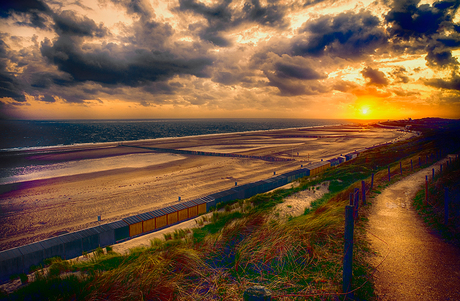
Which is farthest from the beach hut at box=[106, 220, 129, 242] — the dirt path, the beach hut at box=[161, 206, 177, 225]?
the dirt path

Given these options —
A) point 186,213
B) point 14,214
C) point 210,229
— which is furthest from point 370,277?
point 14,214

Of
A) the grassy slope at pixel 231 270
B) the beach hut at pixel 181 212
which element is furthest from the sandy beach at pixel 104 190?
the grassy slope at pixel 231 270

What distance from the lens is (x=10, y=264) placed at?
1054 centimetres

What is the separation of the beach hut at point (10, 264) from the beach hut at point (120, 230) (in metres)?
4.48

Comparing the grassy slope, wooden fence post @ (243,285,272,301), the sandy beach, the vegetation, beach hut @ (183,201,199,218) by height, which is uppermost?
wooden fence post @ (243,285,272,301)

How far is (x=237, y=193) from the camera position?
68.6 ft

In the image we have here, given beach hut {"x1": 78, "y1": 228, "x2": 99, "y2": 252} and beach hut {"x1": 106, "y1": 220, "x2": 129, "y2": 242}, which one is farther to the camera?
beach hut {"x1": 106, "y1": 220, "x2": 129, "y2": 242}

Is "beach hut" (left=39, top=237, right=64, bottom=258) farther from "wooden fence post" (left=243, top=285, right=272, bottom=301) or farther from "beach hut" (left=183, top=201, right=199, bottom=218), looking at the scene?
"wooden fence post" (left=243, top=285, right=272, bottom=301)

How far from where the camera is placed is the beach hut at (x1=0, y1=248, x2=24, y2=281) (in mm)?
10344

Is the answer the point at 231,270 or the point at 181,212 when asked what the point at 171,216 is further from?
the point at 231,270

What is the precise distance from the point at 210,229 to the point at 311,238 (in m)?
6.32

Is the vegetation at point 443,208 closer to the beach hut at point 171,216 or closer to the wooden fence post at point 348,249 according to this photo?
the wooden fence post at point 348,249

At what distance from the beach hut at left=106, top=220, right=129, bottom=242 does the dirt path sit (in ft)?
47.2

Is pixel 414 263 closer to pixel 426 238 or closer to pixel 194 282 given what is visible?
pixel 426 238
